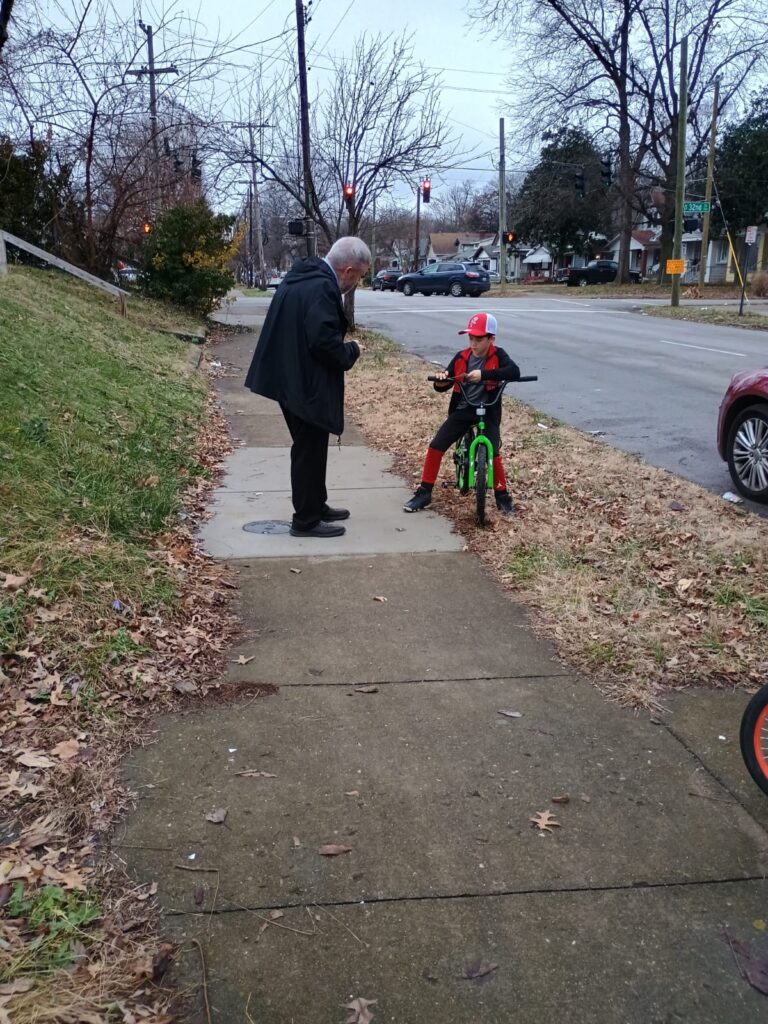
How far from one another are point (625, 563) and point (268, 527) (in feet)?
8.13

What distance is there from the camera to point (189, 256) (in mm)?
19000

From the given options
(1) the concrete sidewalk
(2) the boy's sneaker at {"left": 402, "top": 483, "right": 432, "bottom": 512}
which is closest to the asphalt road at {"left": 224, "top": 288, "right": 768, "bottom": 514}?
(2) the boy's sneaker at {"left": 402, "top": 483, "right": 432, "bottom": 512}

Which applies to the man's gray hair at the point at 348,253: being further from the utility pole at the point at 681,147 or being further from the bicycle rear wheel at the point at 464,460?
the utility pole at the point at 681,147

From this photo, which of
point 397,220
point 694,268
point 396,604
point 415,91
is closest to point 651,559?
point 396,604

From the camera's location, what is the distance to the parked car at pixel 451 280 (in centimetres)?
4147

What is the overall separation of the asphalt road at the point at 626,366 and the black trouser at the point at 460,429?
7.87 ft

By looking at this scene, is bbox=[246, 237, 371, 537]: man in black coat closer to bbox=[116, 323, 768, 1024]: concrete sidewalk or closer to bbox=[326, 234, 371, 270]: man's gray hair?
bbox=[326, 234, 371, 270]: man's gray hair

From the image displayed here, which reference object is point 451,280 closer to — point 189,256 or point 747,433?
point 189,256

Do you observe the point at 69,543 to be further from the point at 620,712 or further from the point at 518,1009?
the point at 518,1009

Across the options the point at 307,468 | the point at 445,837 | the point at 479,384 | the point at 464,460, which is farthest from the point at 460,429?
the point at 445,837

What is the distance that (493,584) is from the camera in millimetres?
5164

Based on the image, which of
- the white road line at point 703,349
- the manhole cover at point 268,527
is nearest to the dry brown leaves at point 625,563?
the manhole cover at point 268,527

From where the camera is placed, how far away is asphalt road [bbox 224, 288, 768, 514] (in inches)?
363

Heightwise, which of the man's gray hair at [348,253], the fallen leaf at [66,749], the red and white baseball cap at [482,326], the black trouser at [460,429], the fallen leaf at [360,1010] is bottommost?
the fallen leaf at [360,1010]
